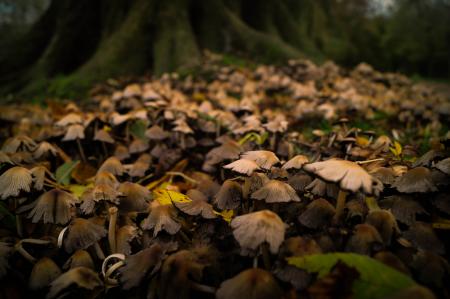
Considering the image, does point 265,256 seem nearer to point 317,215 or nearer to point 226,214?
point 317,215

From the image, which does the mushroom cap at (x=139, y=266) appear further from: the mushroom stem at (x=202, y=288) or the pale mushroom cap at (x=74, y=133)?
the pale mushroom cap at (x=74, y=133)

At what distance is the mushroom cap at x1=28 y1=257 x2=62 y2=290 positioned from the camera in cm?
140

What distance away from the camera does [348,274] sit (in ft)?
3.59

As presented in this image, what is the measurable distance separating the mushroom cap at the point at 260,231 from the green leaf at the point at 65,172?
1.53 metres

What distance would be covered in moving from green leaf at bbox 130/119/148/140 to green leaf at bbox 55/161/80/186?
23.8 inches

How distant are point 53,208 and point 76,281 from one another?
1.53 ft

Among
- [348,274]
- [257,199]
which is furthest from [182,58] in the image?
[348,274]

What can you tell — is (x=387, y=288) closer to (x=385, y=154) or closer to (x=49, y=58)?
(x=385, y=154)

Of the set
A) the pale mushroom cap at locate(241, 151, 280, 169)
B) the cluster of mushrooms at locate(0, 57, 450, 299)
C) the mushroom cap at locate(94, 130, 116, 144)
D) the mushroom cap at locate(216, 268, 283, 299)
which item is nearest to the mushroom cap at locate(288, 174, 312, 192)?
the cluster of mushrooms at locate(0, 57, 450, 299)

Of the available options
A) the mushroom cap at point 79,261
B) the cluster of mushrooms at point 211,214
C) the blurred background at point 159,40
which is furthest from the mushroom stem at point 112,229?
the blurred background at point 159,40

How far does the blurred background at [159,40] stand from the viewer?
570cm

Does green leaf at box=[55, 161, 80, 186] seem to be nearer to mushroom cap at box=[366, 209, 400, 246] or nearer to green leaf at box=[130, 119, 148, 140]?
green leaf at box=[130, 119, 148, 140]

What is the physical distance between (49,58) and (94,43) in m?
1.02

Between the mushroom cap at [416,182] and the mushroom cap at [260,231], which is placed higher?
the mushroom cap at [416,182]
